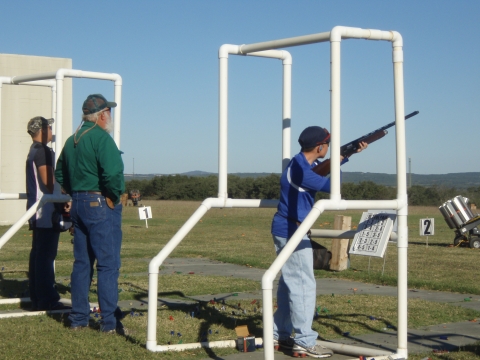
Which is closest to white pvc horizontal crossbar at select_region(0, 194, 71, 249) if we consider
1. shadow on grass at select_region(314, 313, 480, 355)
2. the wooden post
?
shadow on grass at select_region(314, 313, 480, 355)

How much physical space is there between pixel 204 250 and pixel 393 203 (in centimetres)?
1110

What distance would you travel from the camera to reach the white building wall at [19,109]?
23.6 metres

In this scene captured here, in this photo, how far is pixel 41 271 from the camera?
296 inches

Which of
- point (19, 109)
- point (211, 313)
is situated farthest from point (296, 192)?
point (19, 109)

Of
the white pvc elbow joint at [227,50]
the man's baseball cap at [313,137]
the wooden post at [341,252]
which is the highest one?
the white pvc elbow joint at [227,50]

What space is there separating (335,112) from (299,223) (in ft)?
3.25

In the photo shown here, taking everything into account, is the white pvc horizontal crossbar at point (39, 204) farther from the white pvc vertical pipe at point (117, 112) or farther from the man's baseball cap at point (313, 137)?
the man's baseball cap at point (313, 137)

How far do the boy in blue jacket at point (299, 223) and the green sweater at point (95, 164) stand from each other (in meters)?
1.48

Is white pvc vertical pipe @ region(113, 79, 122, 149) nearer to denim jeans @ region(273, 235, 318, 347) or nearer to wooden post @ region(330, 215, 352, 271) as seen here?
denim jeans @ region(273, 235, 318, 347)

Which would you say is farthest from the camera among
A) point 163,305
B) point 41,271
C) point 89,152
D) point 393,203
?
point 163,305

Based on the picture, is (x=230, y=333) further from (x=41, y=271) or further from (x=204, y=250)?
(x=204, y=250)

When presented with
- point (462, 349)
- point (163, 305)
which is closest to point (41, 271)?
point (163, 305)

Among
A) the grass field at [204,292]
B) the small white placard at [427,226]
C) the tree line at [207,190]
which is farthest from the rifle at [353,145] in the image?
the tree line at [207,190]

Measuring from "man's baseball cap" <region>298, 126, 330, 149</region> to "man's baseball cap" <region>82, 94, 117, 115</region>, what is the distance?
1922mm
